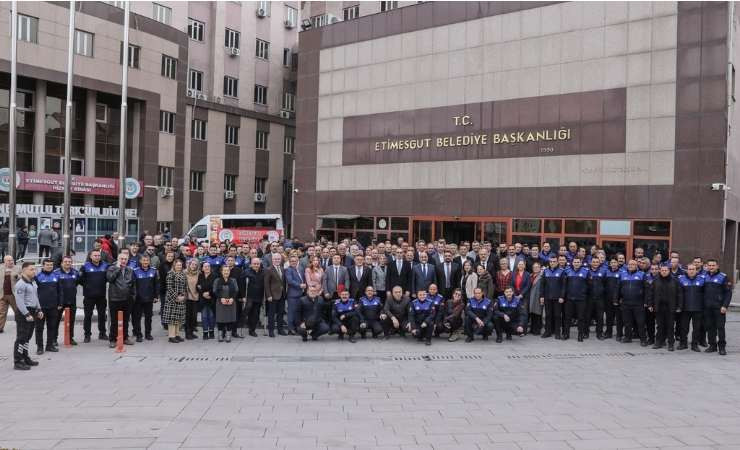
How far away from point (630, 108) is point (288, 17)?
30964 millimetres

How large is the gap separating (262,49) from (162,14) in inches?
326

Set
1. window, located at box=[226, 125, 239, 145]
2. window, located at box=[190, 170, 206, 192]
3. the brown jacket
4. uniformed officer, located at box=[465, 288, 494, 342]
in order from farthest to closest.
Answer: window, located at box=[226, 125, 239, 145] → window, located at box=[190, 170, 206, 192] → the brown jacket → uniformed officer, located at box=[465, 288, 494, 342]

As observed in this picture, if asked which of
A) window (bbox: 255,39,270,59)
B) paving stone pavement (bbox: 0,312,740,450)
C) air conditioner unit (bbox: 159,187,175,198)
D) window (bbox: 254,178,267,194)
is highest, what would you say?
window (bbox: 255,39,270,59)

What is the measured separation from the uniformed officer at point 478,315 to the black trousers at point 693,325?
12.6 ft

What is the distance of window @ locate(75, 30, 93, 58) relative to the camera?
114 ft

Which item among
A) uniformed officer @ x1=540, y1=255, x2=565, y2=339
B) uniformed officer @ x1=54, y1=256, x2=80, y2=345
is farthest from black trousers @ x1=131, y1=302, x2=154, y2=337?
uniformed officer @ x1=540, y1=255, x2=565, y2=339

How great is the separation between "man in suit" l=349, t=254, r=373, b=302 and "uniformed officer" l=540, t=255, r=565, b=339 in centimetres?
393

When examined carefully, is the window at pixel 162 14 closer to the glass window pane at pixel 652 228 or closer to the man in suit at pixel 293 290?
the glass window pane at pixel 652 228

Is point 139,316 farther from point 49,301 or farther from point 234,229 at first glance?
point 234,229

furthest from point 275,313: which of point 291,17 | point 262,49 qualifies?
point 291,17

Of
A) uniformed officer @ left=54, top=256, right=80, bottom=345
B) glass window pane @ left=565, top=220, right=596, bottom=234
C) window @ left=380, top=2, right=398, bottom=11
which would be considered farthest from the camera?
window @ left=380, top=2, right=398, bottom=11

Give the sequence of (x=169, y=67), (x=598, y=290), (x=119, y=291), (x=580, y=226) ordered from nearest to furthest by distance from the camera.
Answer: (x=119, y=291)
(x=598, y=290)
(x=580, y=226)
(x=169, y=67)

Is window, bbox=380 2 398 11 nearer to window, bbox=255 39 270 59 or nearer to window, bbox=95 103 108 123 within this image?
window, bbox=255 39 270 59

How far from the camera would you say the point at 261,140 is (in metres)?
46.1
